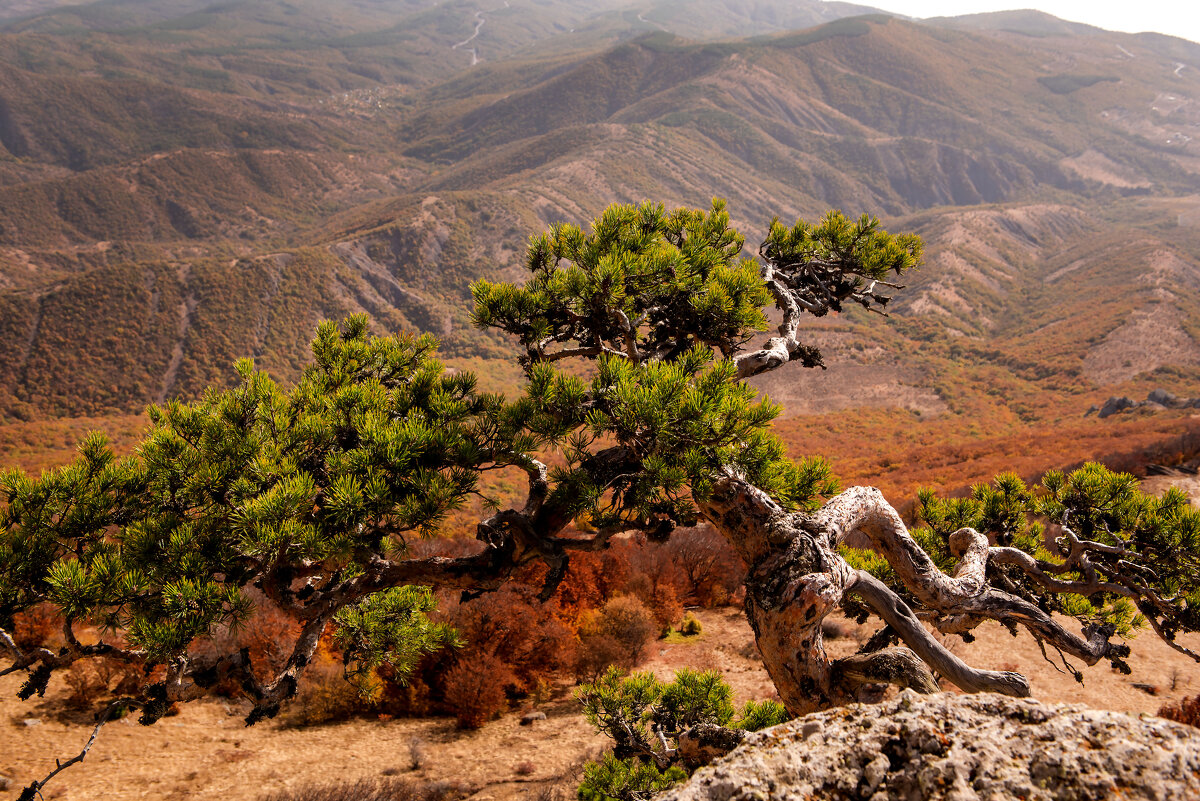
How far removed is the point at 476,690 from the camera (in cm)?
1241

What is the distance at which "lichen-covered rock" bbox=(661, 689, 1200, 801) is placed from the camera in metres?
1.79

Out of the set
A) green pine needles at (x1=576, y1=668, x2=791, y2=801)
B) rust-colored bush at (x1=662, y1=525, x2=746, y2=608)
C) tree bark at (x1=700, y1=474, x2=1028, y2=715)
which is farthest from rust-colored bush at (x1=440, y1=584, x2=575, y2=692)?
tree bark at (x1=700, y1=474, x2=1028, y2=715)

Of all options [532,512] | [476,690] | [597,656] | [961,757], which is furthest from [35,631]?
[961,757]

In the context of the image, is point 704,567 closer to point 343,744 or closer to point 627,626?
point 627,626

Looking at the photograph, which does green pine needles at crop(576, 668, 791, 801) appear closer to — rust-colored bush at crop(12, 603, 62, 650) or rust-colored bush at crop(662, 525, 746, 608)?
rust-colored bush at crop(662, 525, 746, 608)

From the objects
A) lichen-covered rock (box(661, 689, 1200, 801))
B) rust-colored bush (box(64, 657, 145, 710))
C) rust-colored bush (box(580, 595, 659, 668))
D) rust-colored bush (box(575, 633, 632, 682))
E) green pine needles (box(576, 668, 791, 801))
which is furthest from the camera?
rust-colored bush (box(580, 595, 659, 668))

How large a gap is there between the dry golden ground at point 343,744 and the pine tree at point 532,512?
673cm

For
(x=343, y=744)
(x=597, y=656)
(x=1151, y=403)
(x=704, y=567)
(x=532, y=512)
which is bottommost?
(x=1151, y=403)

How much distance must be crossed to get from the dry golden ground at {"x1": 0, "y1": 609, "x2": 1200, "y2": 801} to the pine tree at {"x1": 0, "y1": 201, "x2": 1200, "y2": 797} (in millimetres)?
6730

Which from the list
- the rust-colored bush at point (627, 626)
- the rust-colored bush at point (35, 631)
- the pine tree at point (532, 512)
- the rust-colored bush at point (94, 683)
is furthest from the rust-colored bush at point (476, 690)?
→ the rust-colored bush at point (35, 631)

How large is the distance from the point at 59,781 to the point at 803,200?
683 ft

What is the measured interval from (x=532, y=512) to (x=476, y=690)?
9.77m

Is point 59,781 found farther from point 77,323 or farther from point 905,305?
point 905,305

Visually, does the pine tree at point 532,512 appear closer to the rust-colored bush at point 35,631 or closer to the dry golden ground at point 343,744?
the dry golden ground at point 343,744
